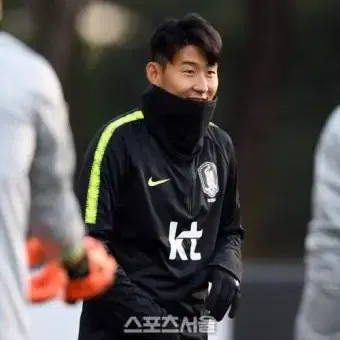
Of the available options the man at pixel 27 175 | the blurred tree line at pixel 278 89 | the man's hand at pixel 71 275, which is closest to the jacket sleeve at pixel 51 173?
the man at pixel 27 175

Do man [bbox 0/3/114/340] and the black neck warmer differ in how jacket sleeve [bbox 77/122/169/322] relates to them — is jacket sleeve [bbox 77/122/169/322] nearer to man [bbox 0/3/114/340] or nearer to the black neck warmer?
the black neck warmer

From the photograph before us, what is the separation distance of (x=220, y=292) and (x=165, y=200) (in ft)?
1.33

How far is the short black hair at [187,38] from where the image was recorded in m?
5.68

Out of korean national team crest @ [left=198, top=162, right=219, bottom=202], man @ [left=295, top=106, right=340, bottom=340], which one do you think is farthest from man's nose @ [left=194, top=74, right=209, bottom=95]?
man @ [left=295, top=106, right=340, bottom=340]

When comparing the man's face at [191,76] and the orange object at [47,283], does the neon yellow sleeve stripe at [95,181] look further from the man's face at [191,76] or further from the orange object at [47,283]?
the orange object at [47,283]

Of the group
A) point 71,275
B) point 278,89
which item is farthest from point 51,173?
point 278,89

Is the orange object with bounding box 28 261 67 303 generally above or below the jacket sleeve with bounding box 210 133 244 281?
above

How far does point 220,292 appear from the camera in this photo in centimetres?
Result: 574

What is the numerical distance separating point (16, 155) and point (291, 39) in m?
17.2

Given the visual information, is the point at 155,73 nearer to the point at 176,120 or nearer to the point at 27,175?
the point at 176,120

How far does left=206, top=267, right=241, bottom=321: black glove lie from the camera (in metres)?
5.71

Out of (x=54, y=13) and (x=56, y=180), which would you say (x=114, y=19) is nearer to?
(x=54, y=13)

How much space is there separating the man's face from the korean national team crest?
0.25 meters

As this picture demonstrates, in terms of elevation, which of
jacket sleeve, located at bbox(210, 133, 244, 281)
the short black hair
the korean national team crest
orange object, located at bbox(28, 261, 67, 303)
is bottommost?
jacket sleeve, located at bbox(210, 133, 244, 281)
